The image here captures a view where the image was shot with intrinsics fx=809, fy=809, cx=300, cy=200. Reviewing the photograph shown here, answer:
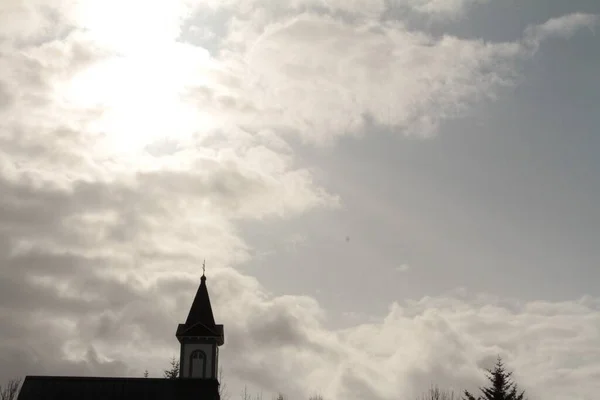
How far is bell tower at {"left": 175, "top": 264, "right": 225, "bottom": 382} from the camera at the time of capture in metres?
71.3

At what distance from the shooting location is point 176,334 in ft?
238

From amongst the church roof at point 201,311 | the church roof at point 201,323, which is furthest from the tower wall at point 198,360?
the church roof at point 201,311

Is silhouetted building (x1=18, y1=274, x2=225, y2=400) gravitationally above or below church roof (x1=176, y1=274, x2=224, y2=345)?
below

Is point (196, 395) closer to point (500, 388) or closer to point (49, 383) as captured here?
point (49, 383)

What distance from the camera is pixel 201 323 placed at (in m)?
73.0

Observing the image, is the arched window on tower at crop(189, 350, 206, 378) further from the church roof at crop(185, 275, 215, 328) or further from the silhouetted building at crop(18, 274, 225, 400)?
the church roof at crop(185, 275, 215, 328)

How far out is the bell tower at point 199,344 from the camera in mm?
71312

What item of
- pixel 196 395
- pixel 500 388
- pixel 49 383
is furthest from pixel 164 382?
pixel 500 388

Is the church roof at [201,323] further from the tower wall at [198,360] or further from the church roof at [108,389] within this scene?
the church roof at [108,389]

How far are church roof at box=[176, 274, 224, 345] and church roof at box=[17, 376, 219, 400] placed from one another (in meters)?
4.72

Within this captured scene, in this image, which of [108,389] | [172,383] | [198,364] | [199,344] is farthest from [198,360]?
[108,389]

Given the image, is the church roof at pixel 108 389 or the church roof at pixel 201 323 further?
the church roof at pixel 201 323

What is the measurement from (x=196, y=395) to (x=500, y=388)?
2589 centimetres

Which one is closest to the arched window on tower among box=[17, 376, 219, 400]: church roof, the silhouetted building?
the silhouetted building
